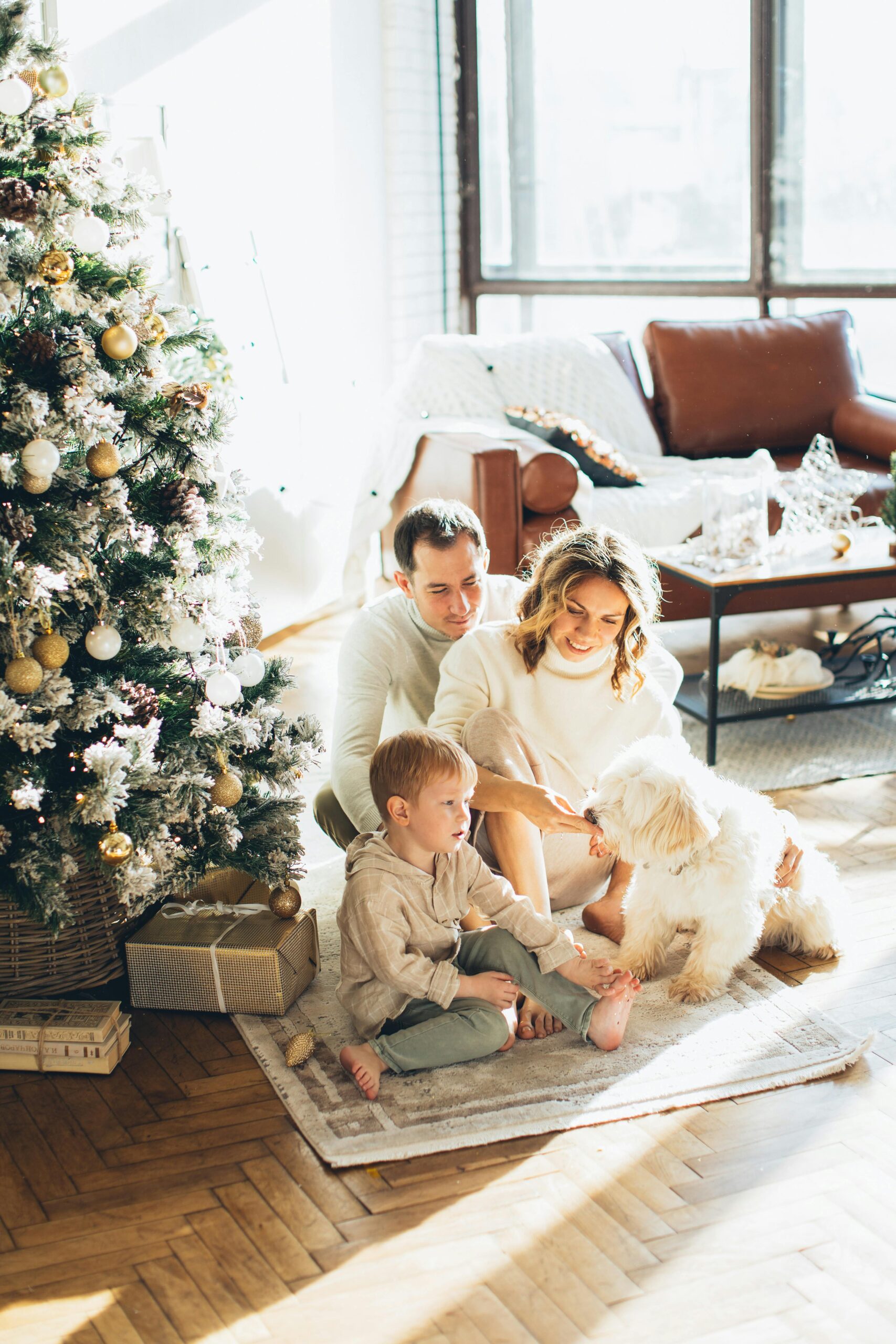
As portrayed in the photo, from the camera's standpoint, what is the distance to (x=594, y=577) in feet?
7.42

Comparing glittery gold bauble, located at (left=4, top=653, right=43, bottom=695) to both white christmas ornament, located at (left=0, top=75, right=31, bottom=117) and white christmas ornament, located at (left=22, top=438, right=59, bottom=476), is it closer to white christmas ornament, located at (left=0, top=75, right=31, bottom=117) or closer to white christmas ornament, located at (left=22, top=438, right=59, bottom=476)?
white christmas ornament, located at (left=22, top=438, right=59, bottom=476)

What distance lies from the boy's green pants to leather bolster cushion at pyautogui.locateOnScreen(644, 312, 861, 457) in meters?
3.08

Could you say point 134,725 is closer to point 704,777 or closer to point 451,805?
point 451,805

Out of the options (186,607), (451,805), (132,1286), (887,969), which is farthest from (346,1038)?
(887,969)

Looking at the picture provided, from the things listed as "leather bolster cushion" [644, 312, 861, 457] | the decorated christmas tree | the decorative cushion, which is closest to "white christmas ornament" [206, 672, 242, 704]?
the decorated christmas tree

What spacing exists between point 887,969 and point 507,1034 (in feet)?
2.37

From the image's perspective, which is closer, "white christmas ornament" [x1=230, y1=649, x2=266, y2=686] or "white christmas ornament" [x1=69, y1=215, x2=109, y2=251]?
"white christmas ornament" [x1=69, y1=215, x2=109, y2=251]

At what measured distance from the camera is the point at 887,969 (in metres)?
2.32

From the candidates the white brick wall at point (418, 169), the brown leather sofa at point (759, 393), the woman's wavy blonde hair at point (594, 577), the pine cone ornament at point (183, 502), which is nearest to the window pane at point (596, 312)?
the white brick wall at point (418, 169)

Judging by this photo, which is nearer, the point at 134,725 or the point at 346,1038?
the point at 134,725

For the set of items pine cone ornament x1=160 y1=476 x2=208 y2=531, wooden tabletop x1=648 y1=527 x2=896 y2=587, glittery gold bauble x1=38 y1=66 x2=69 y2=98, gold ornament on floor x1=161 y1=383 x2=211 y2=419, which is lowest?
wooden tabletop x1=648 y1=527 x2=896 y2=587

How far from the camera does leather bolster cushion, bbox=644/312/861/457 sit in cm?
479

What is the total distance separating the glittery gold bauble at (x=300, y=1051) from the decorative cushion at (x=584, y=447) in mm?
2514

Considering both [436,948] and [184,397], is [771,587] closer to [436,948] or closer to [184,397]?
[436,948]
